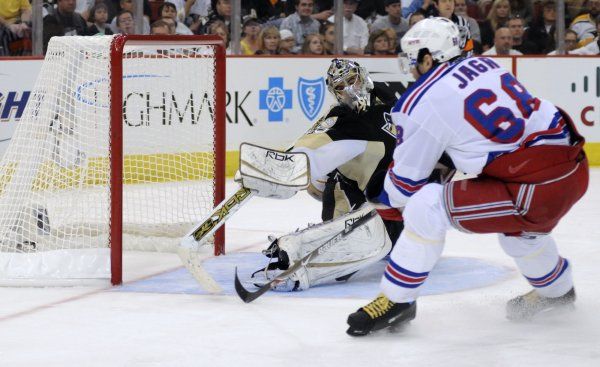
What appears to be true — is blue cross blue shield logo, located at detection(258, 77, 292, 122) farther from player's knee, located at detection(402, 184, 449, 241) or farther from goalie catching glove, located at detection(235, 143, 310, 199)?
player's knee, located at detection(402, 184, 449, 241)

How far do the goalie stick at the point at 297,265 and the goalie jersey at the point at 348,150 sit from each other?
0.13m

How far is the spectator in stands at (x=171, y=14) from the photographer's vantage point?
24.9 feet

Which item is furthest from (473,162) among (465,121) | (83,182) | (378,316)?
(83,182)

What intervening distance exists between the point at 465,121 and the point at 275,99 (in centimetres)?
459

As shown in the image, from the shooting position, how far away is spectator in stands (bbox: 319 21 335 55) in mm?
8102

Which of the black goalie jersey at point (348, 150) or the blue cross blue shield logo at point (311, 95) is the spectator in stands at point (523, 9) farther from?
the black goalie jersey at point (348, 150)

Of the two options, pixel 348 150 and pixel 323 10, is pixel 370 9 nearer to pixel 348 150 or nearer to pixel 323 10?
pixel 323 10

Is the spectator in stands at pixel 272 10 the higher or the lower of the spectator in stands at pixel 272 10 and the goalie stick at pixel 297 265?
the higher

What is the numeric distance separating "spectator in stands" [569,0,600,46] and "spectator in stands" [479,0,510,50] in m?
0.52

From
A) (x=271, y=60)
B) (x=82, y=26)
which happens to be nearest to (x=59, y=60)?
(x=82, y=26)

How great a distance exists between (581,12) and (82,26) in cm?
391

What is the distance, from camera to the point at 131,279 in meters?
4.36

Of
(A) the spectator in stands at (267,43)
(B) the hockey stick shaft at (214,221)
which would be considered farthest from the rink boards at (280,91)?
(B) the hockey stick shaft at (214,221)

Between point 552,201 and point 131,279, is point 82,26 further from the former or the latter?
point 552,201
